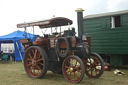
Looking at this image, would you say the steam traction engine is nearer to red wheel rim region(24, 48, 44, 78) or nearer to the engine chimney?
red wheel rim region(24, 48, 44, 78)

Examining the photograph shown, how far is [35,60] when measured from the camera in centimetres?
665

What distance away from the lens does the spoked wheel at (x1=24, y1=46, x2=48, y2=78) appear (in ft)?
20.5

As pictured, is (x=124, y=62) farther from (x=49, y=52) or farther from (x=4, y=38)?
(x=4, y=38)

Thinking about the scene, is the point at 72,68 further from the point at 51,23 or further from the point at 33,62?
the point at 51,23

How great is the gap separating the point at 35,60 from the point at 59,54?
1092 millimetres

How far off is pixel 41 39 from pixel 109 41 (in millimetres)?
3485

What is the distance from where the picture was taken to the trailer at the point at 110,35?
822 cm

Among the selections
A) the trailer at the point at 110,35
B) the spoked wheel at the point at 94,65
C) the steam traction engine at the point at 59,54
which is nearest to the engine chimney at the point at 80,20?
the steam traction engine at the point at 59,54

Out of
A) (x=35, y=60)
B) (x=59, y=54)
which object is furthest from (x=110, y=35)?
(x=35, y=60)

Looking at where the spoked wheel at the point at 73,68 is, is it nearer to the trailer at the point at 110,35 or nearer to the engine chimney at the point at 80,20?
the engine chimney at the point at 80,20

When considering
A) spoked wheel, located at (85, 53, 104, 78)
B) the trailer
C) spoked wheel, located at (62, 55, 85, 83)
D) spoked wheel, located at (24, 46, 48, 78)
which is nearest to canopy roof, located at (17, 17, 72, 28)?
spoked wheel, located at (24, 46, 48, 78)

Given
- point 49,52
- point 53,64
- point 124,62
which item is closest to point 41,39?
point 49,52

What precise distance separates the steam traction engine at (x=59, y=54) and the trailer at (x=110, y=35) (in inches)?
81.1

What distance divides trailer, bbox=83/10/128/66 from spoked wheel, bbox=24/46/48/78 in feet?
11.1
